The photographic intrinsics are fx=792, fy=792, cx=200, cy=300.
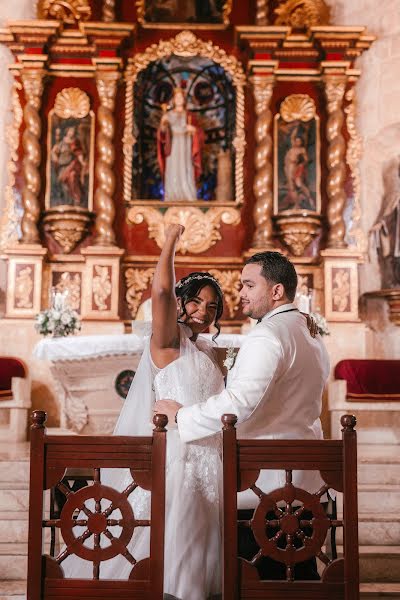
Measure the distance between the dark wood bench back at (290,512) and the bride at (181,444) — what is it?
42 cm

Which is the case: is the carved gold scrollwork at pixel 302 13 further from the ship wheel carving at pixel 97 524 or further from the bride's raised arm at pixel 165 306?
the ship wheel carving at pixel 97 524

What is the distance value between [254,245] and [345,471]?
22.1 feet

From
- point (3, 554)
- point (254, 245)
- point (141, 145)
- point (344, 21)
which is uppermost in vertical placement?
point (344, 21)

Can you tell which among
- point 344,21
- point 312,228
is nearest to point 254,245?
point 312,228

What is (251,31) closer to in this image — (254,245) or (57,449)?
(254,245)

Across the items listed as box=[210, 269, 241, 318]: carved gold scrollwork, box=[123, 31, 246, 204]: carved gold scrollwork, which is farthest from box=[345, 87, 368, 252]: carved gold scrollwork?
box=[210, 269, 241, 318]: carved gold scrollwork

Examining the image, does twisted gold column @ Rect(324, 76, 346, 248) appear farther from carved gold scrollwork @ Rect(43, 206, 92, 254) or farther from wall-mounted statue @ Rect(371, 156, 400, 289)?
carved gold scrollwork @ Rect(43, 206, 92, 254)

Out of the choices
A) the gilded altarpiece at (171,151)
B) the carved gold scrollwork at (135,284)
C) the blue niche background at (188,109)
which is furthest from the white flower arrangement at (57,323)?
the blue niche background at (188,109)

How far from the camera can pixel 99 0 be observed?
9.84 metres

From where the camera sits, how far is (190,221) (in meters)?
9.41

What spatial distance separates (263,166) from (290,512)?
7071mm

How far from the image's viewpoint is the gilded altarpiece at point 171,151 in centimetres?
918

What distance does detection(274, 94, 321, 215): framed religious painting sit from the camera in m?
9.36

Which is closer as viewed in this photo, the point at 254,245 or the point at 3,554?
the point at 3,554
